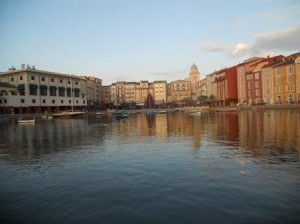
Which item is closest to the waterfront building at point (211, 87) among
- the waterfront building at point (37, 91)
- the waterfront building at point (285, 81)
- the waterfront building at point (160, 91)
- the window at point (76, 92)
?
the waterfront building at point (160, 91)

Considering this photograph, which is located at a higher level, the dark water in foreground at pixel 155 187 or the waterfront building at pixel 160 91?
the waterfront building at pixel 160 91

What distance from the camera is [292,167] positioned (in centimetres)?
1452

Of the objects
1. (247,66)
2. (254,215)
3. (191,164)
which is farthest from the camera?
(247,66)

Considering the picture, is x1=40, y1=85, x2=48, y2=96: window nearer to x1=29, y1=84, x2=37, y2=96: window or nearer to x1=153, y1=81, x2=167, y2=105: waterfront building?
x1=29, y1=84, x2=37, y2=96: window

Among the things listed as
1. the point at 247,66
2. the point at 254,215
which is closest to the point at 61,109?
the point at 247,66

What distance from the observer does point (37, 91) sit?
340ft

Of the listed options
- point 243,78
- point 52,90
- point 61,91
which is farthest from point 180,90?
point 52,90

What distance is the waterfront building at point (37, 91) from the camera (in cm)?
9750

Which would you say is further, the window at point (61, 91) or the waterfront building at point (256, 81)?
the window at point (61, 91)

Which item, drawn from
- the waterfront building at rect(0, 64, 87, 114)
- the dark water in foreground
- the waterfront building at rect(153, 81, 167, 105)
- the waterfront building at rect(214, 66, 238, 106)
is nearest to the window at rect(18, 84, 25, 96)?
the waterfront building at rect(0, 64, 87, 114)

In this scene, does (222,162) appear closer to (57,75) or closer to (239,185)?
(239,185)

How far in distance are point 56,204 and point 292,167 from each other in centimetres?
1210

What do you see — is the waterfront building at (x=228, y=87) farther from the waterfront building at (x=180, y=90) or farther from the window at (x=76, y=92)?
the window at (x=76, y=92)

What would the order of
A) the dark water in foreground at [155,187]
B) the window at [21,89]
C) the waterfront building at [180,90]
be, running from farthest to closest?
1. the waterfront building at [180,90]
2. the window at [21,89]
3. the dark water in foreground at [155,187]
